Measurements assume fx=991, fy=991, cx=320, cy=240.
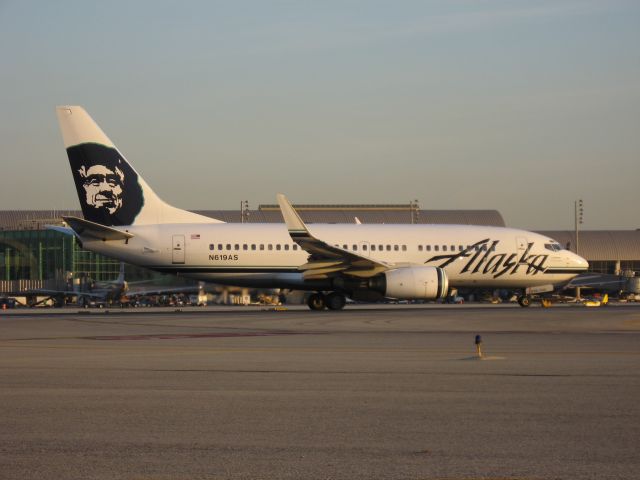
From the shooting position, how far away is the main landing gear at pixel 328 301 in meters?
43.0

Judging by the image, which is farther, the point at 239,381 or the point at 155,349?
the point at 155,349

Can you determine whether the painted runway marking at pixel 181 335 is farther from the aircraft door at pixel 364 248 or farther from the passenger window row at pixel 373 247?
the aircraft door at pixel 364 248

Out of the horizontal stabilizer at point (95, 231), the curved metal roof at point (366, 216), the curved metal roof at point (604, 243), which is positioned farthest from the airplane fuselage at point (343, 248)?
the curved metal roof at point (604, 243)

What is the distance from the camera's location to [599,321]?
31141mm

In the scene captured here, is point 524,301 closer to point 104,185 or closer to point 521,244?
point 521,244

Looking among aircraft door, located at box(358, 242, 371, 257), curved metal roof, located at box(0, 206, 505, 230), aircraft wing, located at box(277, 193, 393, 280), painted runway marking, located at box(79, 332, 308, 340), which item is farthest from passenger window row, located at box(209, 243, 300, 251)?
curved metal roof, located at box(0, 206, 505, 230)

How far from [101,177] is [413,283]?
1354 cm

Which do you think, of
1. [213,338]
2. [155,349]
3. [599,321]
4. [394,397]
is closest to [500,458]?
[394,397]

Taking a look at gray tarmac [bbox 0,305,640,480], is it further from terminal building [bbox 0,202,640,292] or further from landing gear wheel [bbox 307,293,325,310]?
terminal building [bbox 0,202,640,292]

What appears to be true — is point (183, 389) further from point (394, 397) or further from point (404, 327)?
point (404, 327)

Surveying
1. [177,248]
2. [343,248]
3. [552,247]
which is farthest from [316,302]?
[552,247]

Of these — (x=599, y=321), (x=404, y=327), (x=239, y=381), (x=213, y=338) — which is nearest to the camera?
(x=239, y=381)

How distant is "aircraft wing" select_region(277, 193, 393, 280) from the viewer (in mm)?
39406

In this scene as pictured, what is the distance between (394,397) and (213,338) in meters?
12.3
